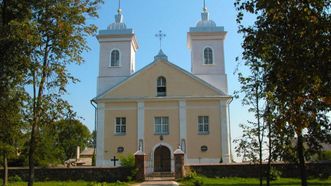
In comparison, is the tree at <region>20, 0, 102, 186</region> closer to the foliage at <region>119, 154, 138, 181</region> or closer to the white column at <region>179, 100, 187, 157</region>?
the foliage at <region>119, 154, 138, 181</region>

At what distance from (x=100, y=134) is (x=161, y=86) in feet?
20.4

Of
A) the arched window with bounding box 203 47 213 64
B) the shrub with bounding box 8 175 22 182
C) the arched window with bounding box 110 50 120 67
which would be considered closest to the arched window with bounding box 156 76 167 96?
the arched window with bounding box 203 47 213 64

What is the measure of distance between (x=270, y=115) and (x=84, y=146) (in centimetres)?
5841

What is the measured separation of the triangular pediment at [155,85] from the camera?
3366 centimetres

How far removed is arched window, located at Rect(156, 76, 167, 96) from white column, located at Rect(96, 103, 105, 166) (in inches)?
184

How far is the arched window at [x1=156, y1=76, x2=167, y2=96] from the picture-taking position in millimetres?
34094

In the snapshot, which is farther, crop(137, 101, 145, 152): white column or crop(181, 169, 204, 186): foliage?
crop(137, 101, 145, 152): white column

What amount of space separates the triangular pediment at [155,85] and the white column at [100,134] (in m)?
1.04

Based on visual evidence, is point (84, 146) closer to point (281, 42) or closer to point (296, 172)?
point (296, 172)

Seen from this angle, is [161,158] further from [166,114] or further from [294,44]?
[294,44]

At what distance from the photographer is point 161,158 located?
32719 millimetres

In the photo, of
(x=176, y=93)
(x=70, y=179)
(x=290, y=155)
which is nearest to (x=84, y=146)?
(x=176, y=93)

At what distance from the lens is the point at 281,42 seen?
7.09 metres

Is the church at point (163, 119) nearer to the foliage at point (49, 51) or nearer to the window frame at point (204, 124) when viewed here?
the window frame at point (204, 124)
